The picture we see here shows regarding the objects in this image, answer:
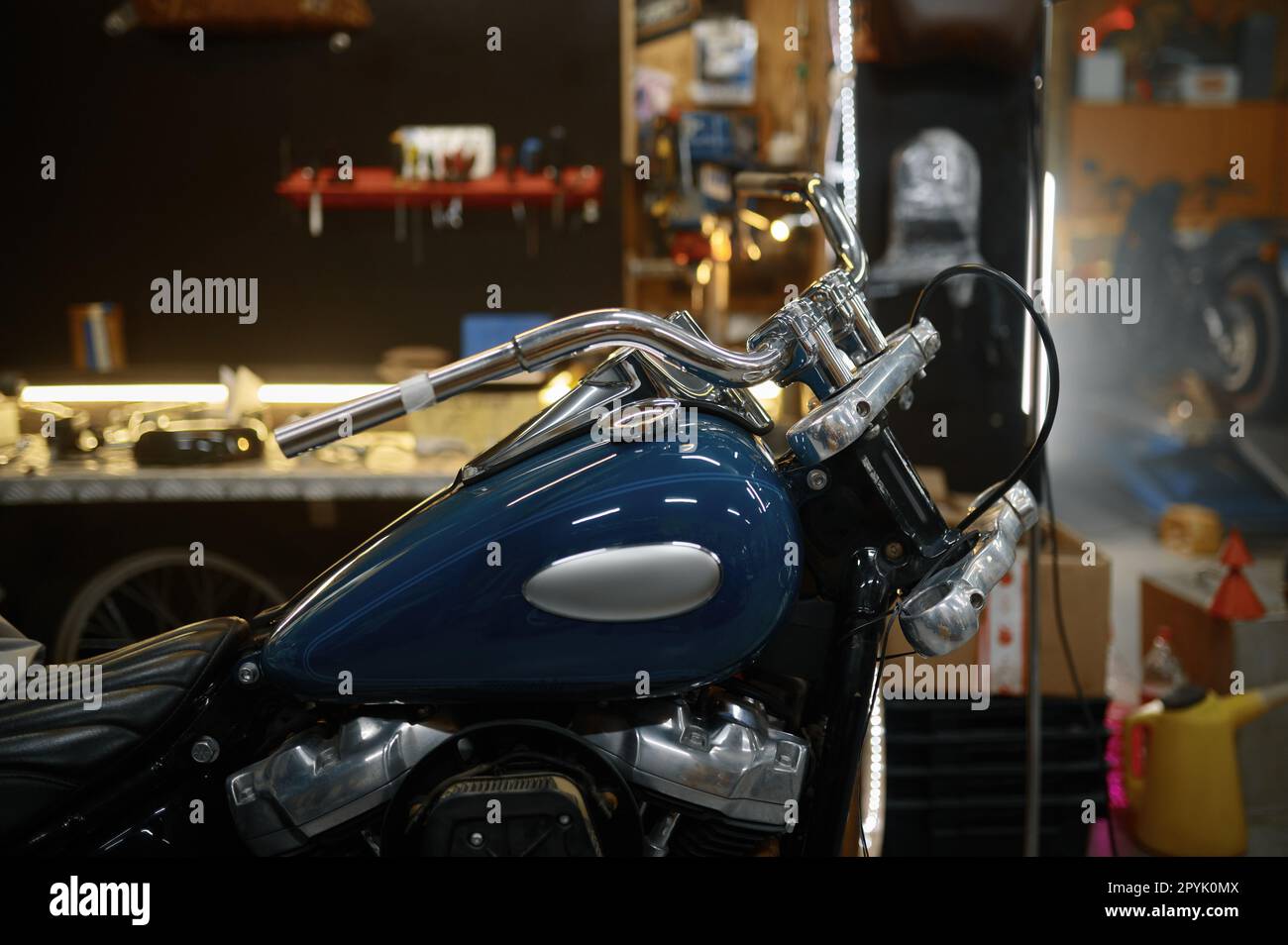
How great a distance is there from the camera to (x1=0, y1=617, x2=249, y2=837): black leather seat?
1300 millimetres

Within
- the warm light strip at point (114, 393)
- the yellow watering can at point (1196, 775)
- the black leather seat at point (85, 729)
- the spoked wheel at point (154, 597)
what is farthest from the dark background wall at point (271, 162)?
the black leather seat at point (85, 729)

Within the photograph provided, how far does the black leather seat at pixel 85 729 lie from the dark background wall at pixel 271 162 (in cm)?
282

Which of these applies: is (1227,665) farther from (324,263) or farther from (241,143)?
(241,143)

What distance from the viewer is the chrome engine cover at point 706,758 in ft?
4.09

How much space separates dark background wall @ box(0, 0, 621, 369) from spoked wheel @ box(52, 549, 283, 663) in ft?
3.26

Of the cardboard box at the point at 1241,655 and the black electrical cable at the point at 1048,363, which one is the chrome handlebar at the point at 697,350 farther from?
the cardboard box at the point at 1241,655

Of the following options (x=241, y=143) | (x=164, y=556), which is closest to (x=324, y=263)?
(x=241, y=143)

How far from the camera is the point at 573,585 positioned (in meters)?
1.19

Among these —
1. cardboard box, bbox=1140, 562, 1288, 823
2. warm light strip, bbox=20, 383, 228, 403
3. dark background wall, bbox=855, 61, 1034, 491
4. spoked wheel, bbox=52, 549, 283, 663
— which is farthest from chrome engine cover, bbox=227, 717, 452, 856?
warm light strip, bbox=20, 383, 228, 403

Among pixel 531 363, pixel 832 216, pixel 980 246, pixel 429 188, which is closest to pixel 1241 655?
pixel 980 246

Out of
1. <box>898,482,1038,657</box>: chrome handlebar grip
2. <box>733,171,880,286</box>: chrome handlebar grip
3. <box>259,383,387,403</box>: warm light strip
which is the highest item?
<box>733,171,880,286</box>: chrome handlebar grip

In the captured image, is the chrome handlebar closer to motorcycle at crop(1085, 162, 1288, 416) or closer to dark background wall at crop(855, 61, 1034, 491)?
dark background wall at crop(855, 61, 1034, 491)

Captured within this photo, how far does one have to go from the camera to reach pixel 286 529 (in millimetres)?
3580
